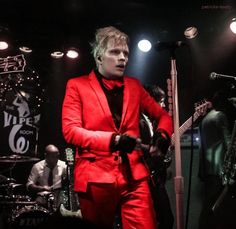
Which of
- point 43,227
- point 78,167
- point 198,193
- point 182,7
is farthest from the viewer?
point 182,7

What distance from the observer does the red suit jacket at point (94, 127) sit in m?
2.92

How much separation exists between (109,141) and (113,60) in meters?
0.68

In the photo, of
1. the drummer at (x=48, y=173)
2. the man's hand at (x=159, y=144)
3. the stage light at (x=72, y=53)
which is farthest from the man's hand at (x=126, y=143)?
the stage light at (x=72, y=53)

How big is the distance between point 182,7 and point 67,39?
235cm

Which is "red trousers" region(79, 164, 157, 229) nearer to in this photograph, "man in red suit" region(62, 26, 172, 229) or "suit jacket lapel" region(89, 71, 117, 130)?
"man in red suit" region(62, 26, 172, 229)

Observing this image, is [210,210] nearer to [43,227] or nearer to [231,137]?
[231,137]

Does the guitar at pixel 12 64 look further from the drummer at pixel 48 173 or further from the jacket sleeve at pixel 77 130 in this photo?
the jacket sleeve at pixel 77 130

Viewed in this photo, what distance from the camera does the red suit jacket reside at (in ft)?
9.59

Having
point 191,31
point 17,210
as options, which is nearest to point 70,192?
point 17,210

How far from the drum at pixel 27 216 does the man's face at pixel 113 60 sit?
421 centimetres

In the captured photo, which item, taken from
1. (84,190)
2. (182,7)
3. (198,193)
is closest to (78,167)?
(84,190)

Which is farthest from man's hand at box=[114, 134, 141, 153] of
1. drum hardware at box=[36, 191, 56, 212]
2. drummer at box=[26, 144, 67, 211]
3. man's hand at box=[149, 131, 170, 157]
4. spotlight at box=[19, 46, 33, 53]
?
spotlight at box=[19, 46, 33, 53]

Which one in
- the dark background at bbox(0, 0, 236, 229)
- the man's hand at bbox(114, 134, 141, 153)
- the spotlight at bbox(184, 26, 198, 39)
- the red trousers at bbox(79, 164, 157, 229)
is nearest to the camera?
the man's hand at bbox(114, 134, 141, 153)

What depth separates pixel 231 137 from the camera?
5738 mm
